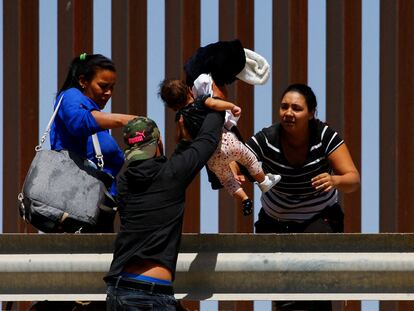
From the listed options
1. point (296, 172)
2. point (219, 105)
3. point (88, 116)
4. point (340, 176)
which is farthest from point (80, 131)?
point (340, 176)

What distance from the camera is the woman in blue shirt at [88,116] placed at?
475cm

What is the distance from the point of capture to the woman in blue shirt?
4750mm

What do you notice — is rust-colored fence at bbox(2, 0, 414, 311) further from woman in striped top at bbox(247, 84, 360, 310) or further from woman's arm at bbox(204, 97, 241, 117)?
woman's arm at bbox(204, 97, 241, 117)

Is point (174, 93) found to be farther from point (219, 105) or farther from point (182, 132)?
point (219, 105)

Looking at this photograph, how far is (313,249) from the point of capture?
13.8ft

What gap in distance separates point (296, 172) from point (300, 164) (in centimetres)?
3

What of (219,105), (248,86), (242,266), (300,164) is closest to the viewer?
(242,266)

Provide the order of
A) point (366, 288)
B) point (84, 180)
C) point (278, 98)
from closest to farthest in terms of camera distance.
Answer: point (366, 288), point (84, 180), point (278, 98)

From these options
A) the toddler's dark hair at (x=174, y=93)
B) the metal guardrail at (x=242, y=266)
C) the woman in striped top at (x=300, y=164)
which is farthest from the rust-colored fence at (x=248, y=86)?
the metal guardrail at (x=242, y=266)

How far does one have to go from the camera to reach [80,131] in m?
4.75

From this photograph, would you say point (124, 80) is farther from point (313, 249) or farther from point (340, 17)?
point (313, 249)

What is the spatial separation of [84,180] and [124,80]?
9.90 feet

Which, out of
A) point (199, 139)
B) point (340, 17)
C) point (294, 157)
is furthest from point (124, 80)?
point (199, 139)

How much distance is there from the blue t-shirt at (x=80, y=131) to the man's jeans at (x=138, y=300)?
0.81 metres
